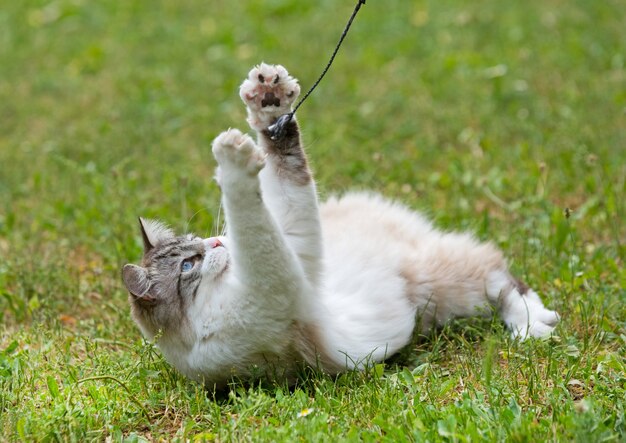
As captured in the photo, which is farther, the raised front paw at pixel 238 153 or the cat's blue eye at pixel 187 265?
the cat's blue eye at pixel 187 265

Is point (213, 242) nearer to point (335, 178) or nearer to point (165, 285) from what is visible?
point (165, 285)

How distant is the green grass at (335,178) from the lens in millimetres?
2904

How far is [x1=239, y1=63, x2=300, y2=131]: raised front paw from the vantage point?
131 inches

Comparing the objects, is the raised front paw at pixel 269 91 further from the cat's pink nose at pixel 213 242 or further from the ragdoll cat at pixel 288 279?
the cat's pink nose at pixel 213 242

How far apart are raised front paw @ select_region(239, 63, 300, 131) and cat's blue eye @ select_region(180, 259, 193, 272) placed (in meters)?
0.63

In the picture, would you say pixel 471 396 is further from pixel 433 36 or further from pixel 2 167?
pixel 433 36

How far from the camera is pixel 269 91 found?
333 centimetres

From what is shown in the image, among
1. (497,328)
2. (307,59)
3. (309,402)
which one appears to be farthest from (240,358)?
(307,59)

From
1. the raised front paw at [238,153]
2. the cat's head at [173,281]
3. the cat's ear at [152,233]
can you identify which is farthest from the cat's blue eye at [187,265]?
the raised front paw at [238,153]

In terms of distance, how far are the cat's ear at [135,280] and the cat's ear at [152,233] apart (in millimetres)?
253

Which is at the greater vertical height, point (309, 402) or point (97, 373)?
point (309, 402)

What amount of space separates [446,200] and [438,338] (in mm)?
1738

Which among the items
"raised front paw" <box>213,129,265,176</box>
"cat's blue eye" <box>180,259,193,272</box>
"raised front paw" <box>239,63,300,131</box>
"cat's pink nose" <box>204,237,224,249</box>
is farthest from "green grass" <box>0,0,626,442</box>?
"raised front paw" <box>239,63,300,131</box>

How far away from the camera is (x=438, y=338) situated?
349 cm
